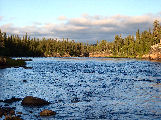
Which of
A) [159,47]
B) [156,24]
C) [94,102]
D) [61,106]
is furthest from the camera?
[156,24]

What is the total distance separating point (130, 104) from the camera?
21.9 meters

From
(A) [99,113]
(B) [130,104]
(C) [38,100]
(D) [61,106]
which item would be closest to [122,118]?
(A) [99,113]

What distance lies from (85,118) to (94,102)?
232 inches

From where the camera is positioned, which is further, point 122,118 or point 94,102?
point 94,102

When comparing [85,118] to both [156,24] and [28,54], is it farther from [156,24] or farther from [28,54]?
[28,54]

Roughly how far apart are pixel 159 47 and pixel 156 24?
36907mm

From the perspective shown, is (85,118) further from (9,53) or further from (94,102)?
(9,53)

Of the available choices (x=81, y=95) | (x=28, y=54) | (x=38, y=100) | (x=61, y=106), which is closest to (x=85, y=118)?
(x=61, y=106)

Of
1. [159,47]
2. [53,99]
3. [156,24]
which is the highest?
[156,24]

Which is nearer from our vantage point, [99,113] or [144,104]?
[99,113]

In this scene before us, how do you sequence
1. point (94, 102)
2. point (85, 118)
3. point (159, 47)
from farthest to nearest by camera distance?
point (159, 47) < point (94, 102) < point (85, 118)

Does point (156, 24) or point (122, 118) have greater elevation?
point (156, 24)

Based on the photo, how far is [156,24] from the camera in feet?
518

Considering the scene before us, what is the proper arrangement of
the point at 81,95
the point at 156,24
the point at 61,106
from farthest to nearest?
1. the point at 156,24
2. the point at 81,95
3. the point at 61,106
